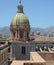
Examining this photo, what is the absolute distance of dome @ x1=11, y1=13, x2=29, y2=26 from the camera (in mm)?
43406

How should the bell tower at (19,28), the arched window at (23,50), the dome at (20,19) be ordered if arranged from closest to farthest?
the arched window at (23,50), the bell tower at (19,28), the dome at (20,19)

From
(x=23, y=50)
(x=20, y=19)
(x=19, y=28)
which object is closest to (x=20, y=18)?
(x=20, y=19)

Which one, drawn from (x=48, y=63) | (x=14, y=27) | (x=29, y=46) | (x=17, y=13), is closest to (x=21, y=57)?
(x=29, y=46)

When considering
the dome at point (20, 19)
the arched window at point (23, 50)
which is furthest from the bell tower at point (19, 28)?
the arched window at point (23, 50)

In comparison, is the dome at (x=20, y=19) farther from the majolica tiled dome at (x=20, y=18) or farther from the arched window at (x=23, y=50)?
the arched window at (x=23, y=50)

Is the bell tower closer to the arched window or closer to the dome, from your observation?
the dome

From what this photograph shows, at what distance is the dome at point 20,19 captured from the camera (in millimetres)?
43406

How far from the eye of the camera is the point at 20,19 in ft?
143

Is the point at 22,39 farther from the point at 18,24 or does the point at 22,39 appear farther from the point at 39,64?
the point at 39,64

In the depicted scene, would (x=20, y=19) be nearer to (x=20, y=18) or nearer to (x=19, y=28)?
Result: (x=20, y=18)

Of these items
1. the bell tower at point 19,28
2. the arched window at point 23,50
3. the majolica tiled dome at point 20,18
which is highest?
the majolica tiled dome at point 20,18

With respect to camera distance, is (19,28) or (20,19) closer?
(19,28)

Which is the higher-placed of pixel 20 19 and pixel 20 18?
pixel 20 18

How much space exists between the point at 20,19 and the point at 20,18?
19cm
